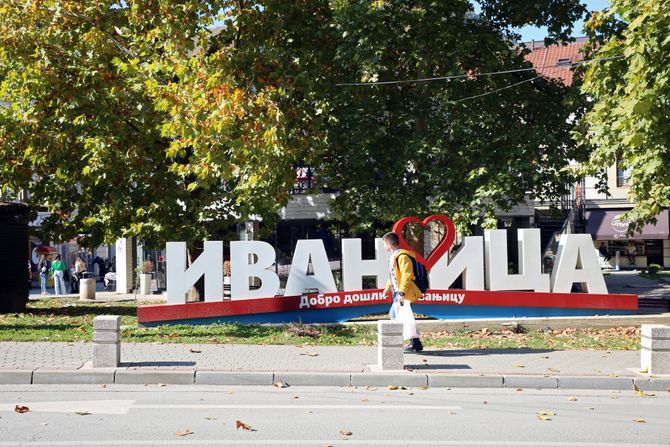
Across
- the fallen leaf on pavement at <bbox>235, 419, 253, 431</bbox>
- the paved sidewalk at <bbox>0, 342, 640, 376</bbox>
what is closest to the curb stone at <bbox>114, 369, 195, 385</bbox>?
the paved sidewalk at <bbox>0, 342, 640, 376</bbox>

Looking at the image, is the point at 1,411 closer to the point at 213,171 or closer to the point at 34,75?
the point at 213,171

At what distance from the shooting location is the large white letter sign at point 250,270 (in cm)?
1686

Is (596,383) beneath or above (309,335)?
beneath

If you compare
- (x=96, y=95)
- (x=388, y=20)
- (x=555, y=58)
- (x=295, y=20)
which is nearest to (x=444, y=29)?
(x=388, y=20)

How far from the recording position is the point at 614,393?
34.6 ft

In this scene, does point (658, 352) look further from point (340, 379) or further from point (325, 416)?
point (325, 416)

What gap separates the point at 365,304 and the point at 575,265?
458 centimetres

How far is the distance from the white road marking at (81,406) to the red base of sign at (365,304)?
6.89 m

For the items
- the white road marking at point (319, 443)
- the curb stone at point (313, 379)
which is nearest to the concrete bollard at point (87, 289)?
the curb stone at point (313, 379)

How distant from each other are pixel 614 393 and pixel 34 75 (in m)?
13.8

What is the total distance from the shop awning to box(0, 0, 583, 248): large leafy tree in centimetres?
2361

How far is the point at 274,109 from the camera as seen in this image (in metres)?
17.3

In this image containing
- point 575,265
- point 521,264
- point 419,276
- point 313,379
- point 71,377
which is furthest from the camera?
point 521,264

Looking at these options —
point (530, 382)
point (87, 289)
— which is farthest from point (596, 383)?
point (87, 289)
